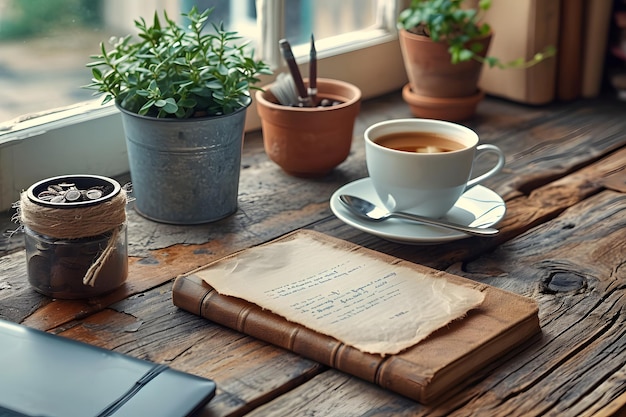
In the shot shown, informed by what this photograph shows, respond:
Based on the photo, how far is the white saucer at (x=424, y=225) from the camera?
98 cm

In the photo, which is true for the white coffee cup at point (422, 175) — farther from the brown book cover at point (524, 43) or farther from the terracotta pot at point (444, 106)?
the brown book cover at point (524, 43)

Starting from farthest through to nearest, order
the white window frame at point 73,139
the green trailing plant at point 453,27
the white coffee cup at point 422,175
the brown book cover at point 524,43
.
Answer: the brown book cover at point 524,43, the green trailing plant at point 453,27, the white window frame at point 73,139, the white coffee cup at point 422,175

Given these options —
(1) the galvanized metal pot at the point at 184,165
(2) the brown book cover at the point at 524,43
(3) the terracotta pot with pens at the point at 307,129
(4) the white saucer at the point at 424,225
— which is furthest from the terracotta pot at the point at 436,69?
(1) the galvanized metal pot at the point at 184,165

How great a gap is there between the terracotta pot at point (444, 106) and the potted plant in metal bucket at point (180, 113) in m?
0.41

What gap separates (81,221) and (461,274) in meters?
0.38

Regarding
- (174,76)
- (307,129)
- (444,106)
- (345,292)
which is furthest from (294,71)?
(345,292)

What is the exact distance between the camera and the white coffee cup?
98 cm

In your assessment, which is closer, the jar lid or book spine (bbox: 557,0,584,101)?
the jar lid

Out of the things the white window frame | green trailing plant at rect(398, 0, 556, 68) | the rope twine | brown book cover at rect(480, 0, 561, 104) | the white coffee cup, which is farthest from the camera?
brown book cover at rect(480, 0, 561, 104)

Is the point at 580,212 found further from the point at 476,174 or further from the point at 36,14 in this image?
the point at 36,14

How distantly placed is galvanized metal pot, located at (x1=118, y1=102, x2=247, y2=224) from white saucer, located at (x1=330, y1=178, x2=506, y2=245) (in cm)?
13

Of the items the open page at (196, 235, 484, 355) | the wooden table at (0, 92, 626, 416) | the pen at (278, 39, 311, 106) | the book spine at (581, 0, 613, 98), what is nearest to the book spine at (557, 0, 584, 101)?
the book spine at (581, 0, 613, 98)

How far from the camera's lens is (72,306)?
0.87 metres

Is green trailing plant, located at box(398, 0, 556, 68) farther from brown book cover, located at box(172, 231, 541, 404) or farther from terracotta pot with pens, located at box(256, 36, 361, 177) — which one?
brown book cover, located at box(172, 231, 541, 404)
